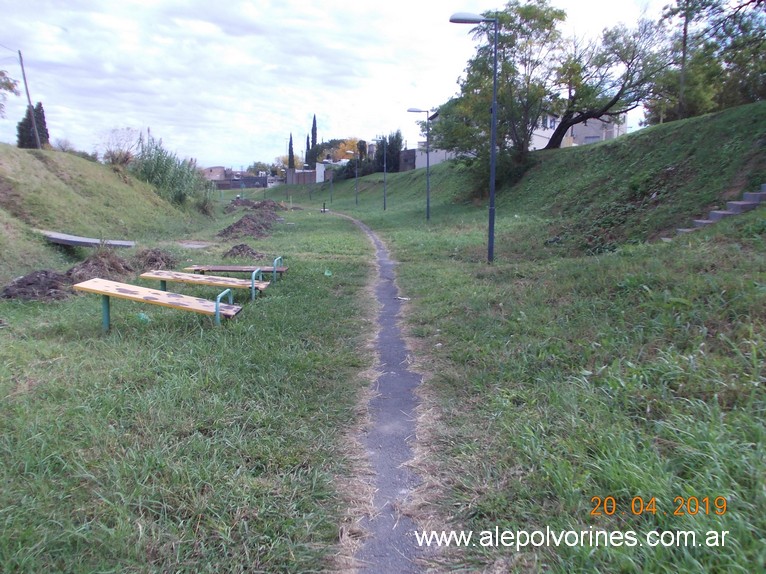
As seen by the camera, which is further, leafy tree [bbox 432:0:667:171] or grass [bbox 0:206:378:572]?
leafy tree [bbox 432:0:667:171]

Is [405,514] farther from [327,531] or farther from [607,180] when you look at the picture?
[607,180]

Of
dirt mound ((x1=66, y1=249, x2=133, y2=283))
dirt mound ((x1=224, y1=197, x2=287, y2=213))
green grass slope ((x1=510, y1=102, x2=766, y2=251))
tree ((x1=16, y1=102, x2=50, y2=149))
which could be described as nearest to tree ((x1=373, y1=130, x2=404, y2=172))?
dirt mound ((x1=224, y1=197, x2=287, y2=213))

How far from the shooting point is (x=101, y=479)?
2.91 meters

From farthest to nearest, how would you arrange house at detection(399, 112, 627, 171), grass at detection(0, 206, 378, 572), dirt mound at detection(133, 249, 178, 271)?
house at detection(399, 112, 627, 171) → dirt mound at detection(133, 249, 178, 271) → grass at detection(0, 206, 378, 572)

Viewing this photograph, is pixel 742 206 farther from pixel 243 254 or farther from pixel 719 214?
pixel 243 254

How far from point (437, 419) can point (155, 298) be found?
12.8 feet

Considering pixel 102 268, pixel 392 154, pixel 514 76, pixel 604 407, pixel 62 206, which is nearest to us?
pixel 604 407

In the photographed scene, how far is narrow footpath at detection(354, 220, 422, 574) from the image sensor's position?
8.29 ft

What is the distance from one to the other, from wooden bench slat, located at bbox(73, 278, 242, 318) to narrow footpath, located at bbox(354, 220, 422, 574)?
1.92 metres

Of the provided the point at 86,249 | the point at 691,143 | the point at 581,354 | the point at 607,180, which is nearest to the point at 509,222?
the point at 607,180

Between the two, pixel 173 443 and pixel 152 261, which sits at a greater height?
pixel 152 261

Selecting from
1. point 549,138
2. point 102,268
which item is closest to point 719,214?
point 102,268

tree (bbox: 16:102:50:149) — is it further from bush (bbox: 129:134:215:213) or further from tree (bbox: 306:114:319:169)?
tree (bbox: 306:114:319:169)

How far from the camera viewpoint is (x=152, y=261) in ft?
36.4
